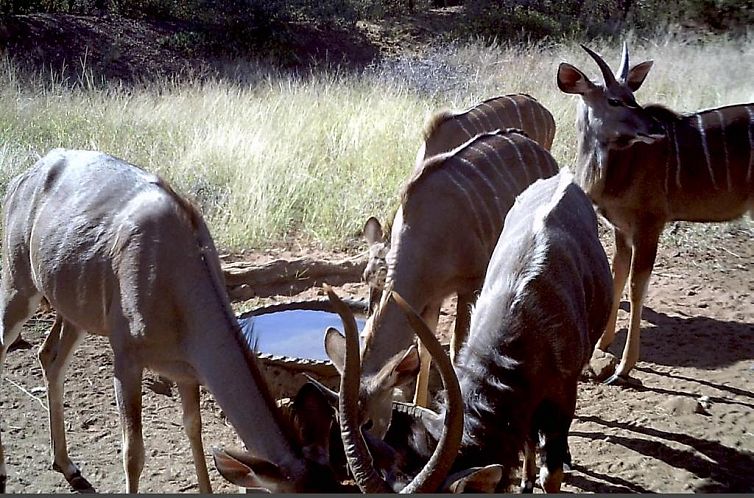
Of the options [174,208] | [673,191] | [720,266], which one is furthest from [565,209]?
[720,266]

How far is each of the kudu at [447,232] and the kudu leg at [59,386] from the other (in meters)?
1.54

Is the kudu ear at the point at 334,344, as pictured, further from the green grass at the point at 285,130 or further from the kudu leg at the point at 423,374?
the green grass at the point at 285,130

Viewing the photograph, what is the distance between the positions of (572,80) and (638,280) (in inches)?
54.3

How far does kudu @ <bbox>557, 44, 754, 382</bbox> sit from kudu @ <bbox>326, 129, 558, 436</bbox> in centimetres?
58

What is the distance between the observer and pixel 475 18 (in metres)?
21.5

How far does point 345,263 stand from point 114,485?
3.07 meters

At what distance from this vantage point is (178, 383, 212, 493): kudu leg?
12.4ft

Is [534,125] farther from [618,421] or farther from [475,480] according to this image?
[475,480]

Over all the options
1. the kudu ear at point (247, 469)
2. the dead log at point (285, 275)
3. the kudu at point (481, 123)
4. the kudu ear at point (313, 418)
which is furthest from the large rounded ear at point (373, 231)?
the kudu ear at point (247, 469)

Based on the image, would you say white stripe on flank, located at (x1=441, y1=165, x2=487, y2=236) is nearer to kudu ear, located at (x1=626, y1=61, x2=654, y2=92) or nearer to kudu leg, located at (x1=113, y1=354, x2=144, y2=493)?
kudu ear, located at (x1=626, y1=61, x2=654, y2=92)

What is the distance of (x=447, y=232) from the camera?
451cm

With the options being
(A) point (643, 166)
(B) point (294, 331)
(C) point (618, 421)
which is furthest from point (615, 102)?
(B) point (294, 331)

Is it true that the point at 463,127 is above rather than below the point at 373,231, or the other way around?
above

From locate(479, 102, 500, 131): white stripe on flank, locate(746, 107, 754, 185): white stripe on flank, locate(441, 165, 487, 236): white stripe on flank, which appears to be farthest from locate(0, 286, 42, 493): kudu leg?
locate(746, 107, 754, 185): white stripe on flank
